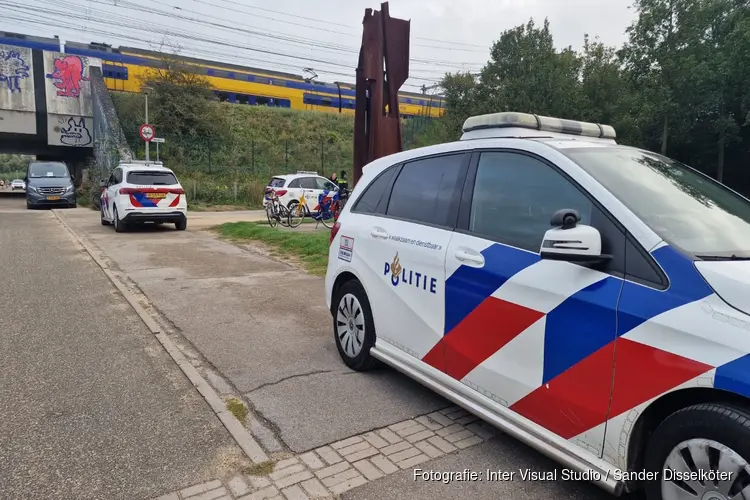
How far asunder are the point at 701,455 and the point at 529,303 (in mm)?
955

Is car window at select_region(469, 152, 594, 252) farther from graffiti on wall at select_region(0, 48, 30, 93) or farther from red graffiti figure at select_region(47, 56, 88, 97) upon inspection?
graffiti on wall at select_region(0, 48, 30, 93)

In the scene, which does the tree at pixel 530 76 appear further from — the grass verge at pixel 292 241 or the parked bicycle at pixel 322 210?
the grass verge at pixel 292 241

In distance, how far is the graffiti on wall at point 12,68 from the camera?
93.1ft

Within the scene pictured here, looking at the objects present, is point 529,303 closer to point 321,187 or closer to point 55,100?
point 321,187

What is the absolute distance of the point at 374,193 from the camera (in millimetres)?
4410


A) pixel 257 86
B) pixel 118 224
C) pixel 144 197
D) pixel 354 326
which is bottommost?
pixel 118 224

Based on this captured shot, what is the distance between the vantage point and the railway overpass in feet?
93.8

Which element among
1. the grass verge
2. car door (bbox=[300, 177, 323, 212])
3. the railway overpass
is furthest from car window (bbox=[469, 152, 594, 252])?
the railway overpass

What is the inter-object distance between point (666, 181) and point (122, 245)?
11.3 metres

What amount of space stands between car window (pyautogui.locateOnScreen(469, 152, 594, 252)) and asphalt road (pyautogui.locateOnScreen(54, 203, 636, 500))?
→ 1.28 metres

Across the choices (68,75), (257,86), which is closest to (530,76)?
(257,86)

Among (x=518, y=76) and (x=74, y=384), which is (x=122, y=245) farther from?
(x=518, y=76)

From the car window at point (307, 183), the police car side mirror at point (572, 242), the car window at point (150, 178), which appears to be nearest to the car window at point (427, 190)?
the police car side mirror at point (572, 242)

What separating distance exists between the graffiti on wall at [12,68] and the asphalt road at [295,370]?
26132mm
